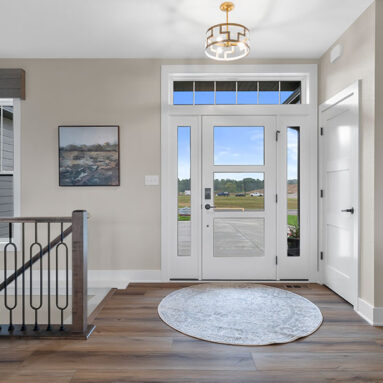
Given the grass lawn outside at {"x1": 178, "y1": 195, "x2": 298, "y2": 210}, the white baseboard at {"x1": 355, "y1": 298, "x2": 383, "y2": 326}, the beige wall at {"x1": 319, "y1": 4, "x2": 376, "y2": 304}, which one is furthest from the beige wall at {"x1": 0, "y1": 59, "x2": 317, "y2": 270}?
the white baseboard at {"x1": 355, "y1": 298, "x2": 383, "y2": 326}

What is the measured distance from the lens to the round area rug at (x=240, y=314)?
2.33 m

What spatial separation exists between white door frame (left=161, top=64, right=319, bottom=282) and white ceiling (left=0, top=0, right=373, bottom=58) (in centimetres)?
17

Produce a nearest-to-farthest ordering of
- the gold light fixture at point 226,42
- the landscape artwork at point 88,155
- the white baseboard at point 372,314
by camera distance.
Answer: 1. the gold light fixture at point 226,42
2. the white baseboard at point 372,314
3. the landscape artwork at point 88,155

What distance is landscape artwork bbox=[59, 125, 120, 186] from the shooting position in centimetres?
366

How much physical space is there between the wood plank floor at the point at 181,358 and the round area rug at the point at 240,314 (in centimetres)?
9

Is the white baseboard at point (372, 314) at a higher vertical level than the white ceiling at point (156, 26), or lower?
lower

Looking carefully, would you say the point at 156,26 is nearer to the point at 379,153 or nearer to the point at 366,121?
the point at 366,121

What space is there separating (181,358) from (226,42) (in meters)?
2.47

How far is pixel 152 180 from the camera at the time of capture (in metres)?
3.70

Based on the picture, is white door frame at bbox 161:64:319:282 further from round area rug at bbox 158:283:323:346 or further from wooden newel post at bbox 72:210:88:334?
wooden newel post at bbox 72:210:88:334

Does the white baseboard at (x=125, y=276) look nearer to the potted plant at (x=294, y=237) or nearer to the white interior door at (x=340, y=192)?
the potted plant at (x=294, y=237)

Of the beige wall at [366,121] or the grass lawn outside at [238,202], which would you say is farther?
the grass lawn outside at [238,202]

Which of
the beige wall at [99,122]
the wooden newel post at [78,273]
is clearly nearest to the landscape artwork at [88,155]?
the beige wall at [99,122]

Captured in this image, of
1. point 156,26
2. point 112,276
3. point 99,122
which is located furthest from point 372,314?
point 99,122
